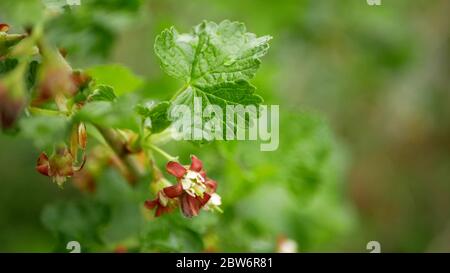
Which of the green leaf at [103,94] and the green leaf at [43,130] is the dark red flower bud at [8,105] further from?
the green leaf at [103,94]

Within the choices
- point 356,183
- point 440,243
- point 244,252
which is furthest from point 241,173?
point 356,183

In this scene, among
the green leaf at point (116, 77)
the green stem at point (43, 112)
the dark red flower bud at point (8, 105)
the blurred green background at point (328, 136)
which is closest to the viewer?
the dark red flower bud at point (8, 105)

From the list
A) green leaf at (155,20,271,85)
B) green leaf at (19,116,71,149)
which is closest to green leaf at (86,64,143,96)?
green leaf at (155,20,271,85)

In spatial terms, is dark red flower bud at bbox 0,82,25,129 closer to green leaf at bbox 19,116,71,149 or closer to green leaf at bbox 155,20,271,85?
green leaf at bbox 19,116,71,149

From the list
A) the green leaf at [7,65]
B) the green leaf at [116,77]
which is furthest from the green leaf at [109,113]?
the green leaf at [116,77]

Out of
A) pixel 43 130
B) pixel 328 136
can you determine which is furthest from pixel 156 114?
pixel 328 136

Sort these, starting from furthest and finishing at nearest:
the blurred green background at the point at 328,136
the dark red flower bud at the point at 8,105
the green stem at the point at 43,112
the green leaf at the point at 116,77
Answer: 1. the blurred green background at the point at 328,136
2. the green leaf at the point at 116,77
3. the green stem at the point at 43,112
4. the dark red flower bud at the point at 8,105
